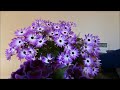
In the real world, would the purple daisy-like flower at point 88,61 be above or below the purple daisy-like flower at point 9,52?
below

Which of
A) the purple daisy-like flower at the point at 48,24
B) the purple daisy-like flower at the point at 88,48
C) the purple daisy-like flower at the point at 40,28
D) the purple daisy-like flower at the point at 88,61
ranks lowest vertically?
the purple daisy-like flower at the point at 88,61

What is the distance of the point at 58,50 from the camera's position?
0.55m

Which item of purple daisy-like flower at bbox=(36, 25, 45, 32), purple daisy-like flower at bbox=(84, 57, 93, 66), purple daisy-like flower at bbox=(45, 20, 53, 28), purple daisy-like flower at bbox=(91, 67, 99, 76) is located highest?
purple daisy-like flower at bbox=(45, 20, 53, 28)

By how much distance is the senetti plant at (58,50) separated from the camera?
1.69ft

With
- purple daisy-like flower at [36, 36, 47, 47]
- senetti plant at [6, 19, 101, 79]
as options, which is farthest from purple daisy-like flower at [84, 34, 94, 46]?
purple daisy-like flower at [36, 36, 47, 47]

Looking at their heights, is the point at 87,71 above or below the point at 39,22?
below

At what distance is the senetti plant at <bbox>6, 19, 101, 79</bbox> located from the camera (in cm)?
52

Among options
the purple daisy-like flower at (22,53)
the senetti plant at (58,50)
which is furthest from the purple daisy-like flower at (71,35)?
the purple daisy-like flower at (22,53)

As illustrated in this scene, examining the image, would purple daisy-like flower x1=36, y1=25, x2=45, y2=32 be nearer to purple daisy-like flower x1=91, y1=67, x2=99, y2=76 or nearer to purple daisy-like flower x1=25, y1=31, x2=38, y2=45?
purple daisy-like flower x1=25, y1=31, x2=38, y2=45

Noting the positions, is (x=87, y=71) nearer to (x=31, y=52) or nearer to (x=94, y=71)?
(x=94, y=71)

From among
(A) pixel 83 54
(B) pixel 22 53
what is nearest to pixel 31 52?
(B) pixel 22 53

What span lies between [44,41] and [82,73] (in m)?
0.12

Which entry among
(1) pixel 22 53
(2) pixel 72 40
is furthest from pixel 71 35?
(1) pixel 22 53

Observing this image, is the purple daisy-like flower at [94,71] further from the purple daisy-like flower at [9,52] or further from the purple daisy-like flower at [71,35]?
the purple daisy-like flower at [9,52]
